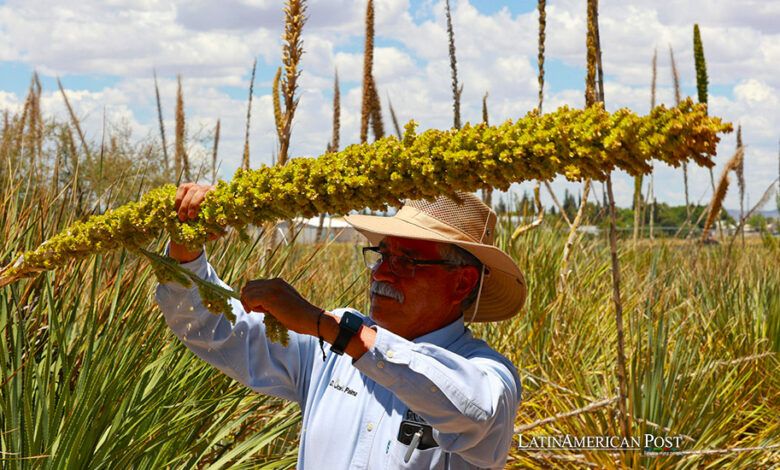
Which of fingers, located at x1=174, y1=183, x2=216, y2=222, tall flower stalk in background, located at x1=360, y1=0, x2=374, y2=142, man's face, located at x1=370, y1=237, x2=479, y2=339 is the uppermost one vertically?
tall flower stalk in background, located at x1=360, y1=0, x2=374, y2=142

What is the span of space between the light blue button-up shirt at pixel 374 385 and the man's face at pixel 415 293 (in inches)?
2.7

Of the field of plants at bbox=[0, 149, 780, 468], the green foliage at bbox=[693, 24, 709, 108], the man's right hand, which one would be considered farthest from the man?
the green foliage at bbox=[693, 24, 709, 108]

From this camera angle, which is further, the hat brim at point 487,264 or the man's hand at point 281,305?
the hat brim at point 487,264

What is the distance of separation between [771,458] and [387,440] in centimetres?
334

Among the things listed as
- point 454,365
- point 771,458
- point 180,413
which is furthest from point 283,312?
point 771,458

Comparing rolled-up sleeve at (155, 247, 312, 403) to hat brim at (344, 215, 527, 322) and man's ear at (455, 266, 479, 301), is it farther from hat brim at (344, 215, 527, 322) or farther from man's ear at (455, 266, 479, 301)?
man's ear at (455, 266, 479, 301)

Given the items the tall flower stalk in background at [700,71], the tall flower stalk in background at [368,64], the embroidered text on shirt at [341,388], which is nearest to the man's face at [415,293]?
the embroidered text on shirt at [341,388]

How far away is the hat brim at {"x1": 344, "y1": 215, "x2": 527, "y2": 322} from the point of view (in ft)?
9.80

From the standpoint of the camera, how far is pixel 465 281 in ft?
10.6

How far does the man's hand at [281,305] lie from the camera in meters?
2.16

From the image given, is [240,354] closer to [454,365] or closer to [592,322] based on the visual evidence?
[454,365]

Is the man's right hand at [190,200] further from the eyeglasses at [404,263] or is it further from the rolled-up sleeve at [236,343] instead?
the eyeglasses at [404,263]

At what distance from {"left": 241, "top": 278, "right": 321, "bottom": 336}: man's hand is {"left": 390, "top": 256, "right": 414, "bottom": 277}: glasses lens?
86 centimetres

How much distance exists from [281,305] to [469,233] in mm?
1251
